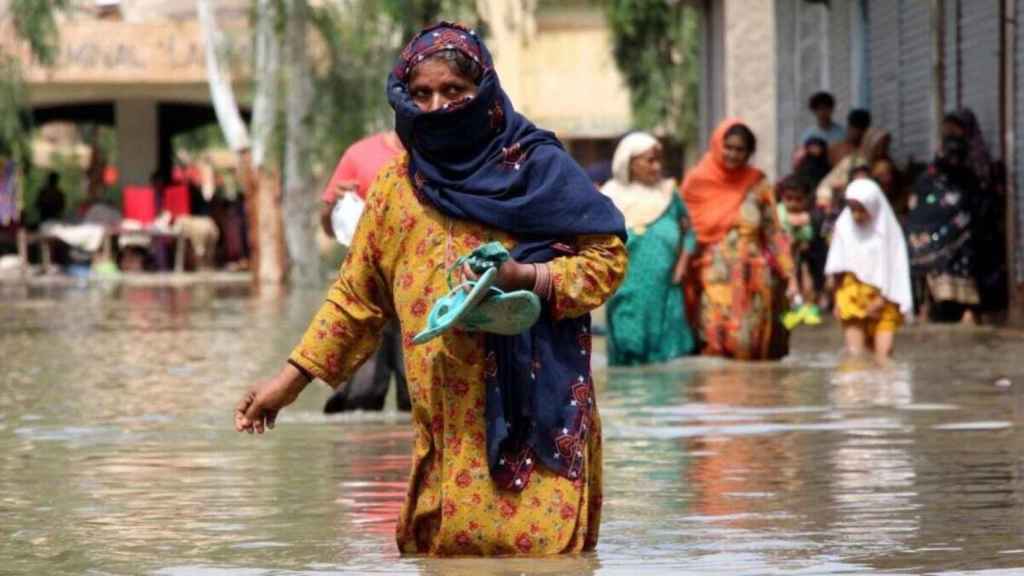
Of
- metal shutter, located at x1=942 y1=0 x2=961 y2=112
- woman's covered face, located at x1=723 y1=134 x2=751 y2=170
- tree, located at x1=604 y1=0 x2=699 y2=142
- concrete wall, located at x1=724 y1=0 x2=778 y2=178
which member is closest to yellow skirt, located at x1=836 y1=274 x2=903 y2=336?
woman's covered face, located at x1=723 y1=134 x2=751 y2=170

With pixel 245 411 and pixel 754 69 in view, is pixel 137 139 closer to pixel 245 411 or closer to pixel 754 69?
pixel 754 69

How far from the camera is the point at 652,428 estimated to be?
39.2 ft

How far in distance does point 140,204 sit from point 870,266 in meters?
27.1

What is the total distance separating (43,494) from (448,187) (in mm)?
3178

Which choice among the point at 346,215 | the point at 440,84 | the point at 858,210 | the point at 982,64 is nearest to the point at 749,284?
the point at 858,210

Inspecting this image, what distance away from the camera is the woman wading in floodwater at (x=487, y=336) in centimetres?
668

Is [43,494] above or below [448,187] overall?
below

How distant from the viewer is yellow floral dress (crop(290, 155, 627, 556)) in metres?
6.69

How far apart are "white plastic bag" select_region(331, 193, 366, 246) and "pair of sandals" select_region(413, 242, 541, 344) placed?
503cm

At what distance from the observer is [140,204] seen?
42.8 metres

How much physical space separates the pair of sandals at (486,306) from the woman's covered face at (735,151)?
10478 mm

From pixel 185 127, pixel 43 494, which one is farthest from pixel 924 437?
pixel 185 127

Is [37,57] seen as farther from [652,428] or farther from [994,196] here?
[652,428]

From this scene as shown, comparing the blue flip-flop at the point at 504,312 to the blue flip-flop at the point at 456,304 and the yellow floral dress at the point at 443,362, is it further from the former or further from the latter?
the yellow floral dress at the point at 443,362
